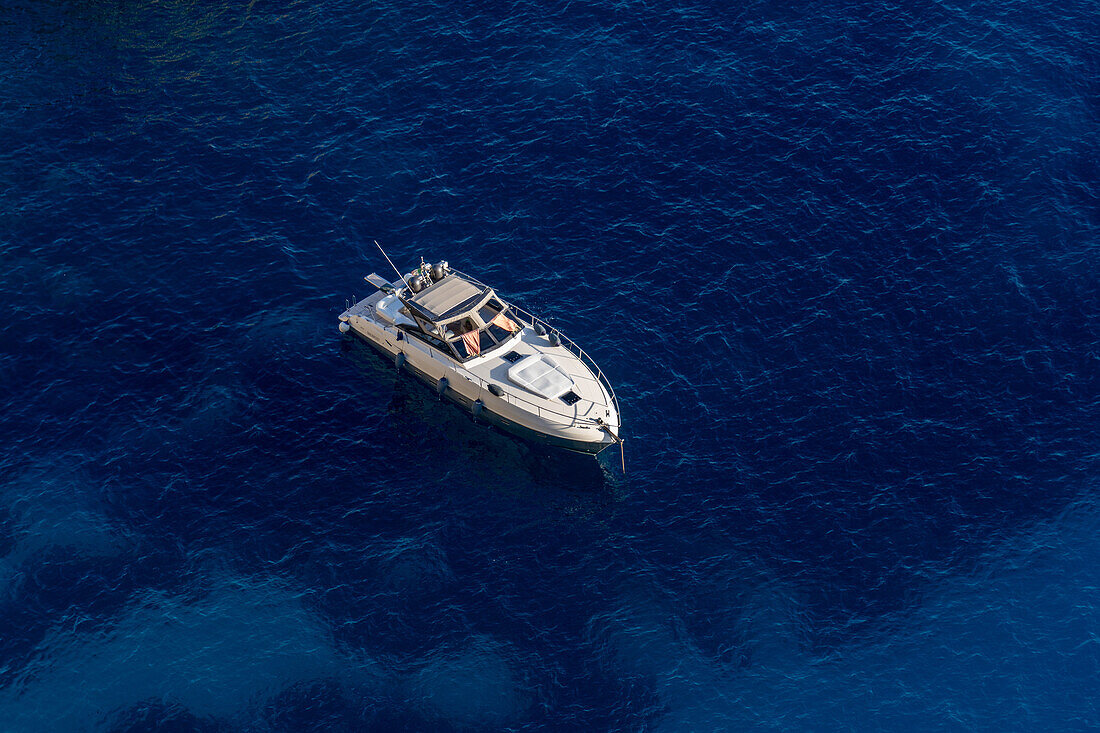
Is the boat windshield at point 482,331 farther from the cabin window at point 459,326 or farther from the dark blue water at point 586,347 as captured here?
the dark blue water at point 586,347

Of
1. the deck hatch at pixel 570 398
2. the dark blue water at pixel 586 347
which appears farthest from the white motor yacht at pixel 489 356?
the dark blue water at pixel 586 347

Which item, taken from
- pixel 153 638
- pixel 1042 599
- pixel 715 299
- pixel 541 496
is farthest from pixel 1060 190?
pixel 153 638

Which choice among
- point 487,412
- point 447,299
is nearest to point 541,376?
point 487,412

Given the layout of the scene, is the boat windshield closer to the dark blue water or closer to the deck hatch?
the dark blue water

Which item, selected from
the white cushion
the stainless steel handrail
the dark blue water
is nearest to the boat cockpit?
the stainless steel handrail

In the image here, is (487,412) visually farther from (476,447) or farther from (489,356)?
(489,356)
